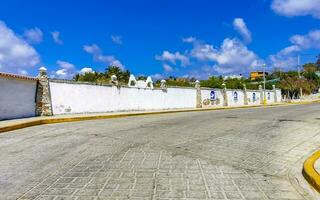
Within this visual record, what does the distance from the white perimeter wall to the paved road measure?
418 inches

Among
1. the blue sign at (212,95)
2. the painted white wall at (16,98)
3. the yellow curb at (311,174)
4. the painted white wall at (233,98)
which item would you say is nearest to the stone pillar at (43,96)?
the painted white wall at (16,98)

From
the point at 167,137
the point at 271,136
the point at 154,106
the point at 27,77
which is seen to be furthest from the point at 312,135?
the point at 154,106

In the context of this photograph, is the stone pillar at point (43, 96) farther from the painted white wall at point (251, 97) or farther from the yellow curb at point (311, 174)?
the painted white wall at point (251, 97)

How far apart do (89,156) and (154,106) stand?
23.4 meters

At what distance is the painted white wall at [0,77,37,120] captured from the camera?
1785 cm

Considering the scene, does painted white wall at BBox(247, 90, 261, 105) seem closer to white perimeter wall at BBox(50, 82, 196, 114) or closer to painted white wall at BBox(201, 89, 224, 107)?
painted white wall at BBox(201, 89, 224, 107)

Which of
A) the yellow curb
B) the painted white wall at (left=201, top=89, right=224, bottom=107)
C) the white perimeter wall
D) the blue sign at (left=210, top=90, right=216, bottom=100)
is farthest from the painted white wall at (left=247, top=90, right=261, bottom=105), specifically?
the yellow curb

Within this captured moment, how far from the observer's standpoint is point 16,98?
18781 mm

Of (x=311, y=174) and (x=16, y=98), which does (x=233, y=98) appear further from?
(x=311, y=174)

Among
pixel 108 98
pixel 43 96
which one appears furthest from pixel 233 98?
pixel 43 96

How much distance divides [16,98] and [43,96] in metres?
2.15

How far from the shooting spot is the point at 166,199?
4840 mm

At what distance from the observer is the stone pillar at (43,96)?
20572 millimetres

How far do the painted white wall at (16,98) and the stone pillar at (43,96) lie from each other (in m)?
0.29
